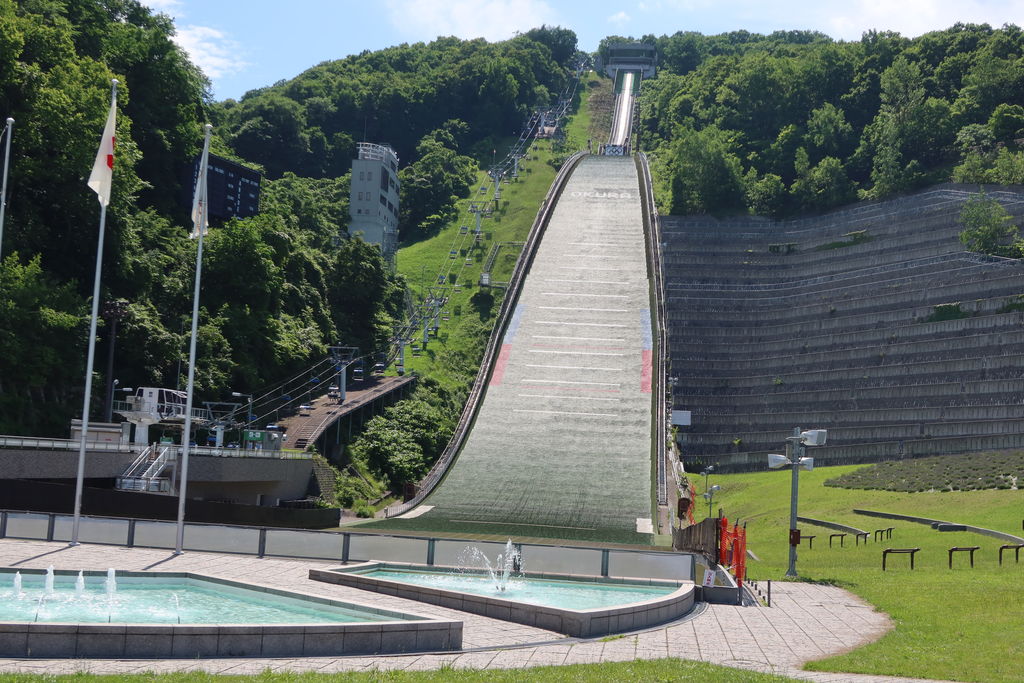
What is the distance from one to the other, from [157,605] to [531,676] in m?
7.12

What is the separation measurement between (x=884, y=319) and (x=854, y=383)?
4.83 meters

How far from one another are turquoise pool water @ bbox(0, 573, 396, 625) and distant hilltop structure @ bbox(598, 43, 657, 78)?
154 meters

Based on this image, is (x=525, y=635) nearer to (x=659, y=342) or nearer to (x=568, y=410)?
(x=568, y=410)

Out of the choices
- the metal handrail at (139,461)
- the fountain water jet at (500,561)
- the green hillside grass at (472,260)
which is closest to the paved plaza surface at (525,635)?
the fountain water jet at (500,561)

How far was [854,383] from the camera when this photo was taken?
5597 centimetres

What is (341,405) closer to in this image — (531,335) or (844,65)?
(531,335)

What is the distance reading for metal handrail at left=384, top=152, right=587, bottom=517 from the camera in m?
47.2

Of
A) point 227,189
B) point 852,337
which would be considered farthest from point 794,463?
point 227,189

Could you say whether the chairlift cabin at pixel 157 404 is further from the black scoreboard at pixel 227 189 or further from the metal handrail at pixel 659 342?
the black scoreboard at pixel 227 189

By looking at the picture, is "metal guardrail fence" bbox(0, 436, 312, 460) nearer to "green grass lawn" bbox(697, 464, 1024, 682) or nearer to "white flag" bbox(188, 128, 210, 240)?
"white flag" bbox(188, 128, 210, 240)

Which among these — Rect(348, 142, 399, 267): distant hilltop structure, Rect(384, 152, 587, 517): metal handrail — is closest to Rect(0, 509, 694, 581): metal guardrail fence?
Rect(384, 152, 587, 517): metal handrail

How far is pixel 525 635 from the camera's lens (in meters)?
15.7

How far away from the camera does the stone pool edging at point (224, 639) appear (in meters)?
12.2

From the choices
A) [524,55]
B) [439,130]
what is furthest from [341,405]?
[524,55]
